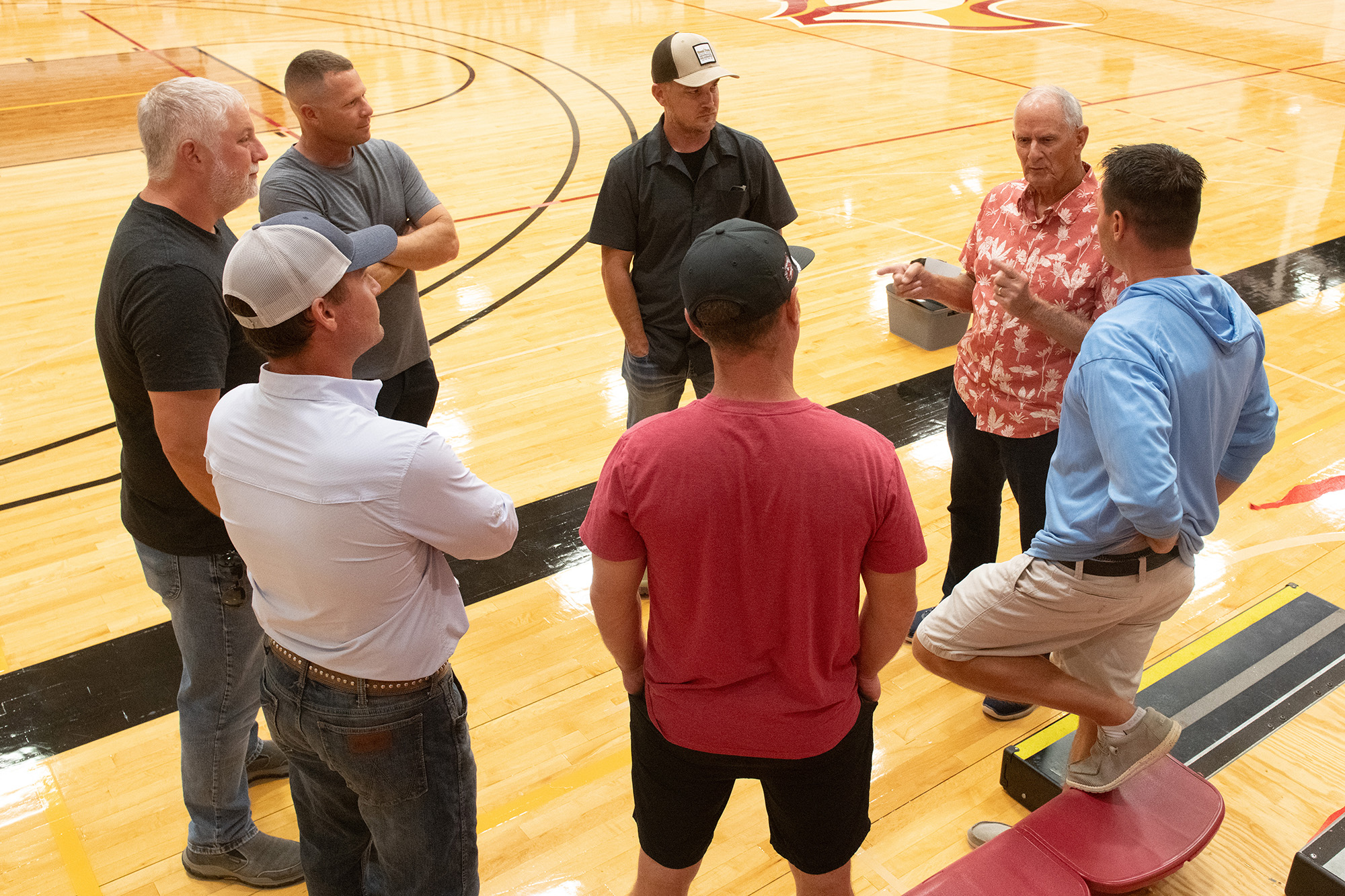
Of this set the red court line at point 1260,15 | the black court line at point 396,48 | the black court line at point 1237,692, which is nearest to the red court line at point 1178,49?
the red court line at point 1260,15

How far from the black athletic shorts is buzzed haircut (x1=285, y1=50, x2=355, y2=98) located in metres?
2.05

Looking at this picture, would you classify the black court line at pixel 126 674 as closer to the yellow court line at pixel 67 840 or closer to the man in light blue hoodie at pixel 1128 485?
the yellow court line at pixel 67 840

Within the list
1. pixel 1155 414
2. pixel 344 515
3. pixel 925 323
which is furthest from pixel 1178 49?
pixel 344 515

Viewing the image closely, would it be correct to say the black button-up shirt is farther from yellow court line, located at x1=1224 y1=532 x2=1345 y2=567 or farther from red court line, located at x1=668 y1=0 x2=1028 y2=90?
red court line, located at x1=668 y1=0 x2=1028 y2=90

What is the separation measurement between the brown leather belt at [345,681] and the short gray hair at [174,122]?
115 cm

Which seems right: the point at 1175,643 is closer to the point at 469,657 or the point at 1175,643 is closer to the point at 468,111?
the point at 469,657

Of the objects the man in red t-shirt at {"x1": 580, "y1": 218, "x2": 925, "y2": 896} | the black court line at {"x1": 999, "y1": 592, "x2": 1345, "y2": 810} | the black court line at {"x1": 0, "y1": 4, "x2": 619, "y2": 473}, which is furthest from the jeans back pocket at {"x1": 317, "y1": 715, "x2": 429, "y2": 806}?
the black court line at {"x1": 0, "y1": 4, "x2": 619, "y2": 473}

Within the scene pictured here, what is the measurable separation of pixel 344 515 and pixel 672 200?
1930mm

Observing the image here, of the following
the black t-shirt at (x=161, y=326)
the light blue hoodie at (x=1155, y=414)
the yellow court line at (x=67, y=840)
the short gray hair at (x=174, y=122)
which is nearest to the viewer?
the light blue hoodie at (x=1155, y=414)

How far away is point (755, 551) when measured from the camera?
1.69 meters

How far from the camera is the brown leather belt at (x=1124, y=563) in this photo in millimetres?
2213

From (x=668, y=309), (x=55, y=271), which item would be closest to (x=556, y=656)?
(x=668, y=309)

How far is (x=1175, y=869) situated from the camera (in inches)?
100

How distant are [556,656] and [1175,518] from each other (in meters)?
2.13
